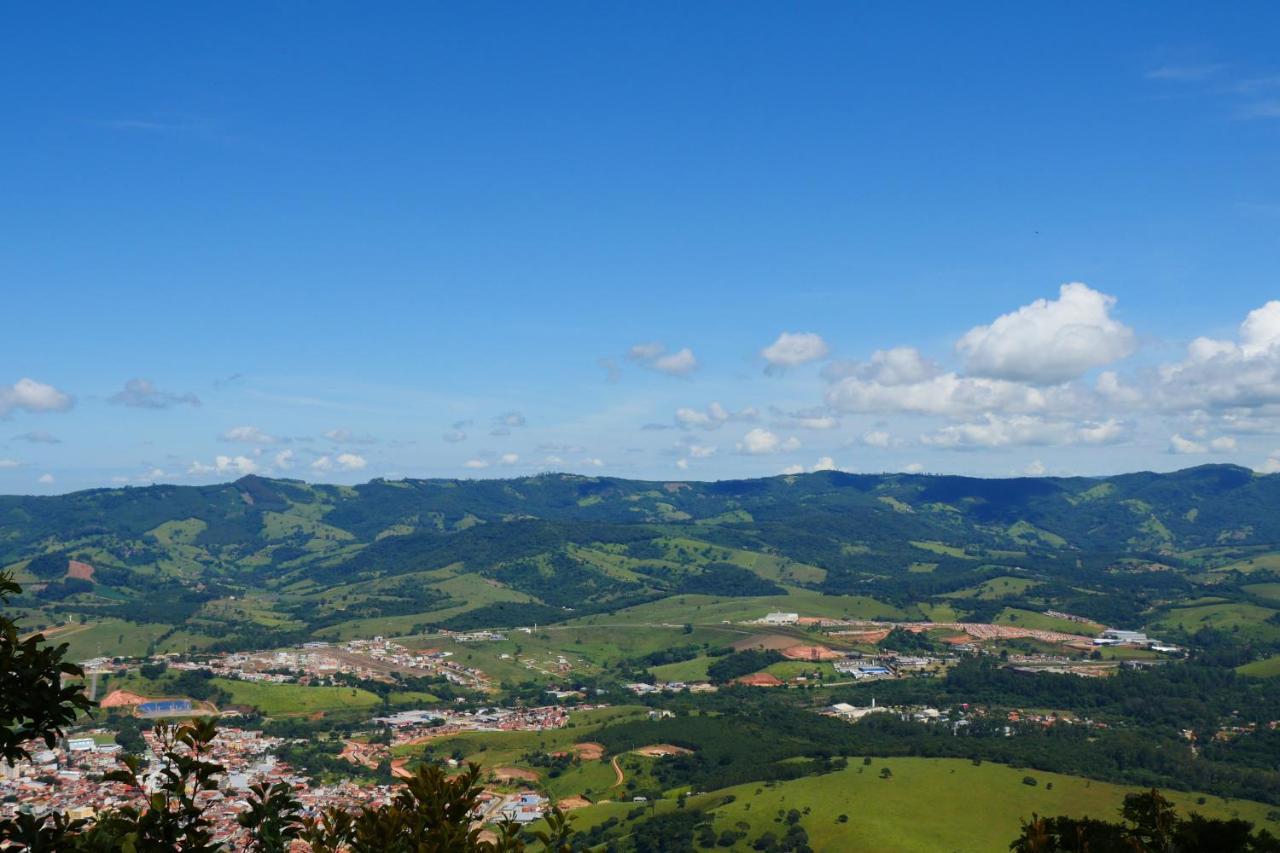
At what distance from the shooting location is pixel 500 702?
644ft

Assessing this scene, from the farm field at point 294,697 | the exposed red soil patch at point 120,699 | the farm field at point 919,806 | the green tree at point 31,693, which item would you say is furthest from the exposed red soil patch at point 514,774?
the green tree at point 31,693

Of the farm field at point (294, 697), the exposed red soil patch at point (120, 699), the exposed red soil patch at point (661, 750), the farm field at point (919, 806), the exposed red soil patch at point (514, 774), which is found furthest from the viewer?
the farm field at point (294, 697)

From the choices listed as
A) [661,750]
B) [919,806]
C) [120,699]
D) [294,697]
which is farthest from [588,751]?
[120,699]

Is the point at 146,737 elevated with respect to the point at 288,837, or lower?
lower

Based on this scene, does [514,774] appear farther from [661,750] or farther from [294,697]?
[294,697]

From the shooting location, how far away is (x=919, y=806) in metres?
118

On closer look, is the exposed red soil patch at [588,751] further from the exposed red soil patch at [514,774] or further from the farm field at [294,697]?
the farm field at [294,697]

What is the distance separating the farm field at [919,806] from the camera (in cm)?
10938

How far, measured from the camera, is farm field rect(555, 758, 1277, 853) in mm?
109375

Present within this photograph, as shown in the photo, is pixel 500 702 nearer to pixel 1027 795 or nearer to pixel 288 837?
pixel 1027 795

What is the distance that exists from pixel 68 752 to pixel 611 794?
74.1 m

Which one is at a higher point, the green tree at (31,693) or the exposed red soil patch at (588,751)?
the green tree at (31,693)

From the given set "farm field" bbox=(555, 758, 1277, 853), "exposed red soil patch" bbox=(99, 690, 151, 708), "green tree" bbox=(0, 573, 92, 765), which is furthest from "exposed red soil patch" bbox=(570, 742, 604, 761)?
"green tree" bbox=(0, 573, 92, 765)

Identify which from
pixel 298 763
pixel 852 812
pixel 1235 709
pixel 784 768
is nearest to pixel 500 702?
pixel 298 763
